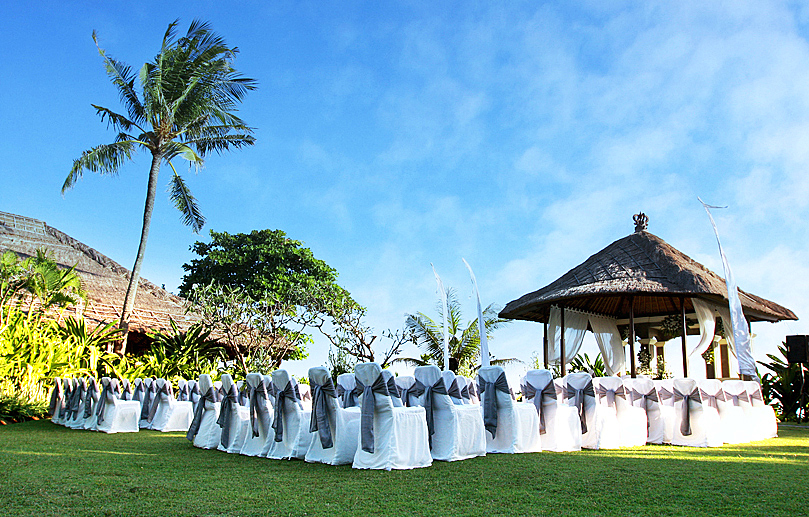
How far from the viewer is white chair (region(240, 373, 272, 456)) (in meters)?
6.21

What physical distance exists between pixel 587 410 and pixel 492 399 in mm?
1480

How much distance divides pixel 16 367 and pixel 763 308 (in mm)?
15520

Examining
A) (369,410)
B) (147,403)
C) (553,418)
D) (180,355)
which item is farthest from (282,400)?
(180,355)

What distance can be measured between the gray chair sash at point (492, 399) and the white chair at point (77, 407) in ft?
22.5

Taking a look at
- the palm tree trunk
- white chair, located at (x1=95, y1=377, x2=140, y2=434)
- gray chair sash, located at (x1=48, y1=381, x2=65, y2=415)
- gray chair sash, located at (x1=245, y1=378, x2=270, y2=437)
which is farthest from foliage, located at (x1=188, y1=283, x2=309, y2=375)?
gray chair sash, located at (x1=245, y1=378, x2=270, y2=437)

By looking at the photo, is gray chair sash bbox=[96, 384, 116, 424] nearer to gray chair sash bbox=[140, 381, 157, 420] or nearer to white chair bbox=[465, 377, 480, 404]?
gray chair sash bbox=[140, 381, 157, 420]

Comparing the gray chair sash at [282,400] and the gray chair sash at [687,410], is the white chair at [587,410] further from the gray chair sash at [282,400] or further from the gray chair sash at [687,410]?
the gray chair sash at [282,400]

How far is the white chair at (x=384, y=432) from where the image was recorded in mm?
5113

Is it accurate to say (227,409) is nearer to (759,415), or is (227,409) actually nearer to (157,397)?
(157,397)

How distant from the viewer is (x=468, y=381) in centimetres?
686

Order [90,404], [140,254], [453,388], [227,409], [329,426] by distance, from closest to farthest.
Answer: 1. [329,426]
2. [453,388]
3. [227,409]
4. [90,404]
5. [140,254]

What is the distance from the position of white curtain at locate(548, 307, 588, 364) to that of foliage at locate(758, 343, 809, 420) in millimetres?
4039

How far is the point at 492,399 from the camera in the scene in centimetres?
649

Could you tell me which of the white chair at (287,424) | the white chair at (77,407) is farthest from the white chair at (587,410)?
the white chair at (77,407)
